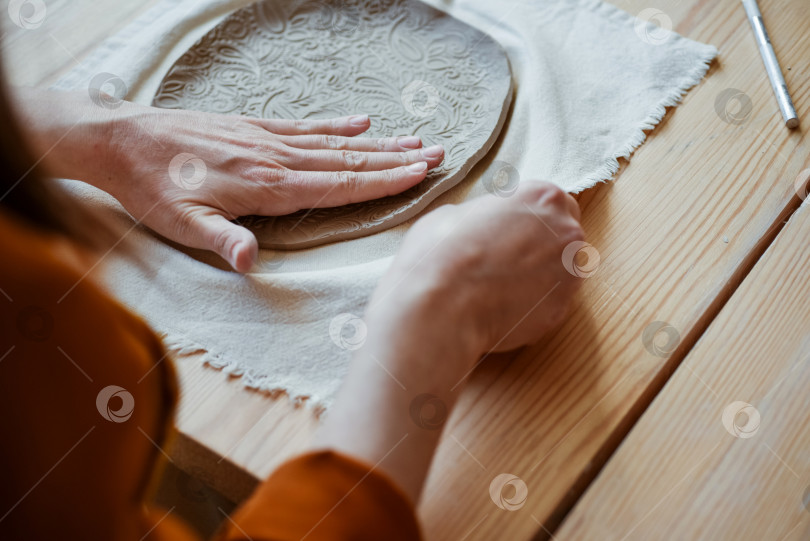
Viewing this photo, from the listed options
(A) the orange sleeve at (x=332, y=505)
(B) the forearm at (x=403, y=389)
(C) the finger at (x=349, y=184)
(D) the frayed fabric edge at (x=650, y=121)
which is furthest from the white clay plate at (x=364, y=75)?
(A) the orange sleeve at (x=332, y=505)

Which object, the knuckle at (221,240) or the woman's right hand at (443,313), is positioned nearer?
the woman's right hand at (443,313)

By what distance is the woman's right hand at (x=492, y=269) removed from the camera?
1.74ft

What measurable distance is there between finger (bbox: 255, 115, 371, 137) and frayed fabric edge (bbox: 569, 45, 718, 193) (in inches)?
10.3

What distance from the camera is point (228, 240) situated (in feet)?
2.11

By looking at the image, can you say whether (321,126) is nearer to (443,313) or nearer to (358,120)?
(358,120)

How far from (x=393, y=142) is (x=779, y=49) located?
0.52 meters

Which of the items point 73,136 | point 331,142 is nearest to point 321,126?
point 331,142

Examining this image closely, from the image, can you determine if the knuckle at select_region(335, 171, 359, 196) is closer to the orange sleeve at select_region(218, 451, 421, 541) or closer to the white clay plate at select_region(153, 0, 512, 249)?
the white clay plate at select_region(153, 0, 512, 249)

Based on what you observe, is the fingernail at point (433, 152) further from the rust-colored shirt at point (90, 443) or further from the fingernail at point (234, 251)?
the rust-colored shirt at point (90, 443)

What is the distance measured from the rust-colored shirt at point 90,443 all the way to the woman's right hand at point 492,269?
15 centimetres

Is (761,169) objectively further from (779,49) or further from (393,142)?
(393,142)

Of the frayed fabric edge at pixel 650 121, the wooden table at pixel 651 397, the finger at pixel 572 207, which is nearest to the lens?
the wooden table at pixel 651 397

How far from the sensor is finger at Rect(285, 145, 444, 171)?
741 millimetres

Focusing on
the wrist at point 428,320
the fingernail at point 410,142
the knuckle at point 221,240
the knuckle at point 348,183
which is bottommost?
the knuckle at point 221,240
